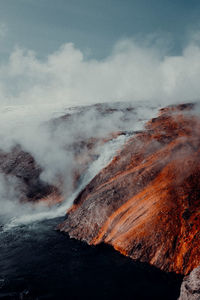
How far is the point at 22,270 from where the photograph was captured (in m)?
10.2

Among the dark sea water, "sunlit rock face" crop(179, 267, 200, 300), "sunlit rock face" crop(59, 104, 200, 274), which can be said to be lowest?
the dark sea water

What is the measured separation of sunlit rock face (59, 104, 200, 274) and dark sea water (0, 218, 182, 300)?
0.61 metres

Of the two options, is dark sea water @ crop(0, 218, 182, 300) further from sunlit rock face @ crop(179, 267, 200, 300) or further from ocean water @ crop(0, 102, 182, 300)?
sunlit rock face @ crop(179, 267, 200, 300)

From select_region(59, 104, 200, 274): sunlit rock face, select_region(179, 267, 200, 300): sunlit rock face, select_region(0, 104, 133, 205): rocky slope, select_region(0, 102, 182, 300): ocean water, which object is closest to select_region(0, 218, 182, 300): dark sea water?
select_region(0, 102, 182, 300): ocean water

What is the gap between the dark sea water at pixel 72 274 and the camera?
8602 mm

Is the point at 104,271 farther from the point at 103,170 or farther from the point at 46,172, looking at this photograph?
the point at 46,172

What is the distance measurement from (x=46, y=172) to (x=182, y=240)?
518 inches

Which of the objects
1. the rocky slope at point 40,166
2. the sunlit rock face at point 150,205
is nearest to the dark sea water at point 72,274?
the sunlit rock face at point 150,205

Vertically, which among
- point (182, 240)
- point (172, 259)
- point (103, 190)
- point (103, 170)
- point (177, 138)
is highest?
point (177, 138)

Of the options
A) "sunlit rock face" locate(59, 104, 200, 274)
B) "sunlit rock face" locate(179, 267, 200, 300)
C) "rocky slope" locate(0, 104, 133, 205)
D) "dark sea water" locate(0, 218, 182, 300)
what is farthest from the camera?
"rocky slope" locate(0, 104, 133, 205)

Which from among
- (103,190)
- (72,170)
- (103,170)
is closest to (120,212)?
(103,190)

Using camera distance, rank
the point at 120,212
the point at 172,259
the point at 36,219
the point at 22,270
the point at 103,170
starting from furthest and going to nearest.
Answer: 1. the point at 103,170
2. the point at 36,219
3. the point at 120,212
4. the point at 22,270
5. the point at 172,259

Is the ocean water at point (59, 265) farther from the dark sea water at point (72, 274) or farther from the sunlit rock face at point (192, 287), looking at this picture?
the sunlit rock face at point (192, 287)

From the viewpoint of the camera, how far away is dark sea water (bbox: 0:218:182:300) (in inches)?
339
